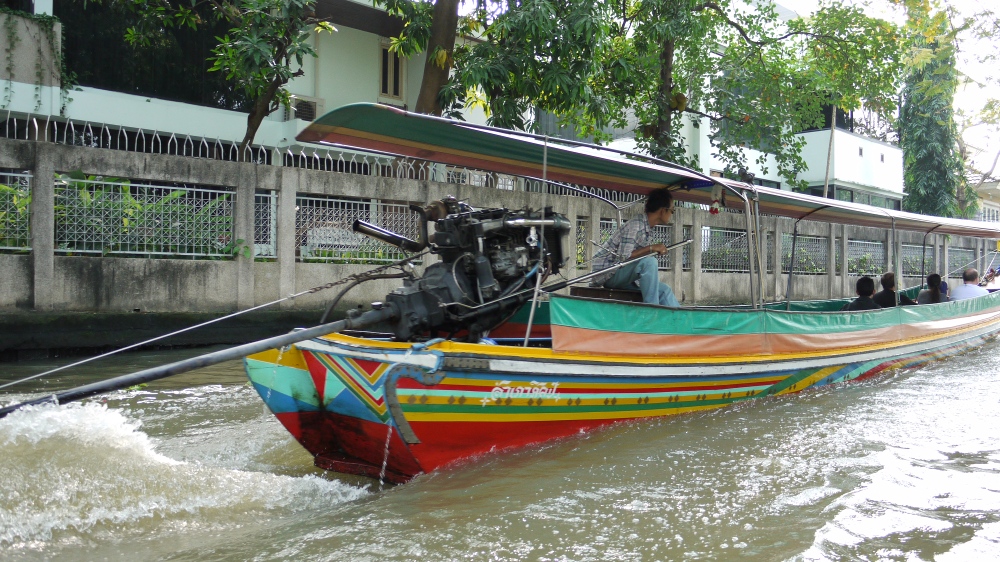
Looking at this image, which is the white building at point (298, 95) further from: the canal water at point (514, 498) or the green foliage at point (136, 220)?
the canal water at point (514, 498)

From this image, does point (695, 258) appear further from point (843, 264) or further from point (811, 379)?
point (811, 379)

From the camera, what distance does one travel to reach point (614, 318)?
192 inches

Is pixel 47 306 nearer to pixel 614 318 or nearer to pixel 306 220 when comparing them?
pixel 306 220

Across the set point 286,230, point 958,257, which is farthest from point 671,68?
point 958,257

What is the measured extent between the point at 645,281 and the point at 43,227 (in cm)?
611

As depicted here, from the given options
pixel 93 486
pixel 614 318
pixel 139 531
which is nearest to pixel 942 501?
pixel 614 318

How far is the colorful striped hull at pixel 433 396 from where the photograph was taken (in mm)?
3787

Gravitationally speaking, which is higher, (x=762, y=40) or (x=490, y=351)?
(x=762, y=40)

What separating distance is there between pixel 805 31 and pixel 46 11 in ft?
40.5

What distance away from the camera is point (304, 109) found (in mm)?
14695

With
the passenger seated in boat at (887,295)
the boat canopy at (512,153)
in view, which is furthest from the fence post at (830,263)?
the boat canopy at (512,153)

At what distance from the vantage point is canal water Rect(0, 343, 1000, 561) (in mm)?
3146

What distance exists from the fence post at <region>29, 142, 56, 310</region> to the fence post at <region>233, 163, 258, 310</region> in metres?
1.92

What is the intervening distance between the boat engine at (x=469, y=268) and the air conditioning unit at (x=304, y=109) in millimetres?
10714
